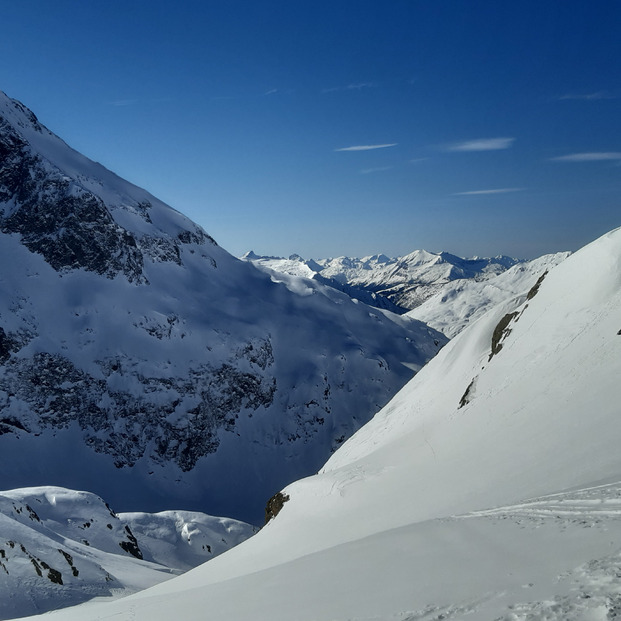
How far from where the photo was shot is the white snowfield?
7.73 metres

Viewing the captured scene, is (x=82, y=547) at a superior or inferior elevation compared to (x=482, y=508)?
inferior

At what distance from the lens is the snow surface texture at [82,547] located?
28.1 m

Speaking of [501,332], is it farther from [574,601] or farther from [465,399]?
[574,601]

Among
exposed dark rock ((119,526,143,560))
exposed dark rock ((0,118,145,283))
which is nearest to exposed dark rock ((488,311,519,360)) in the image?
exposed dark rock ((119,526,143,560))

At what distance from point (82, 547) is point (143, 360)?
192ft

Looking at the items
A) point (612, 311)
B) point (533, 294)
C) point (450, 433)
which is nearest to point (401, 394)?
point (533, 294)

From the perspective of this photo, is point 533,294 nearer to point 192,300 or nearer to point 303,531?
point 303,531

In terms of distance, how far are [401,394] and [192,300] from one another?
73.0 meters

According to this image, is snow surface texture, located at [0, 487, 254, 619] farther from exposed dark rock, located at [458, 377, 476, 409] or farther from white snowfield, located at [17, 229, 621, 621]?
exposed dark rock, located at [458, 377, 476, 409]

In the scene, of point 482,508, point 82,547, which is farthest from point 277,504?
point 82,547

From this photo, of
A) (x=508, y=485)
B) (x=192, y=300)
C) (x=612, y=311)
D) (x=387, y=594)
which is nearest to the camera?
(x=387, y=594)

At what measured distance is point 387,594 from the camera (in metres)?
8.48

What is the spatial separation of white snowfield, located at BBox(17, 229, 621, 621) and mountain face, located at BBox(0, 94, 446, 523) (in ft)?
203

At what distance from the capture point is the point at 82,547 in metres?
39.9
